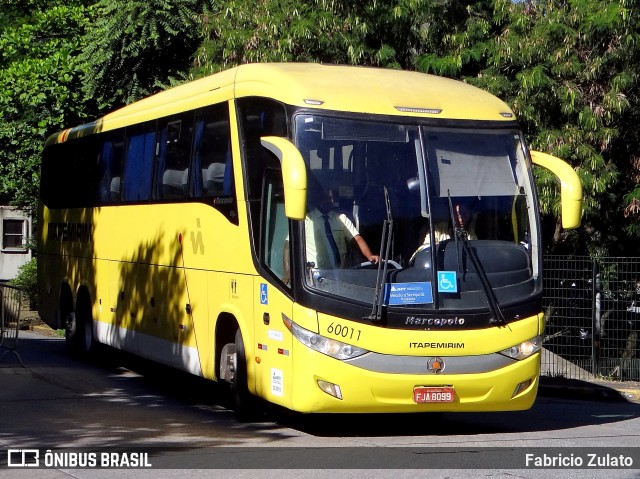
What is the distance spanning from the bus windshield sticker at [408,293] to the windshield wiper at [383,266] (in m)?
0.10

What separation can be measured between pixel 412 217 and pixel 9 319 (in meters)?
10.9

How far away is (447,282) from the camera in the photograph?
11.2 m

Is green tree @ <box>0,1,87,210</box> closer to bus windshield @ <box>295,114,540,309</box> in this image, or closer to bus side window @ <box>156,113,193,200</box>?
bus side window @ <box>156,113,193,200</box>

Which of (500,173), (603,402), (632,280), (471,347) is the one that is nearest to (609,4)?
(632,280)

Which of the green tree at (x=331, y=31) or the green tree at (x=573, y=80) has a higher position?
the green tree at (x=331, y=31)

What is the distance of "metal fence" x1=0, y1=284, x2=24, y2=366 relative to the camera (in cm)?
1939

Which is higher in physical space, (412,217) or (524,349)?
(412,217)

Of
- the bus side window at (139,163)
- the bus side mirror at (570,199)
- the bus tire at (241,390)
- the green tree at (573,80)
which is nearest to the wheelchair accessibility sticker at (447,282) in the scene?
the bus side mirror at (570,199)

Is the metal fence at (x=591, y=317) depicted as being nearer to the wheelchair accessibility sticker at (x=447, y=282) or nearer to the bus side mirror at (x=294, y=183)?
the wheelchair accessibility sticker at (x=447, y=282)

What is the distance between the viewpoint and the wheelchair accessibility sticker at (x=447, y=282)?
36.8ft

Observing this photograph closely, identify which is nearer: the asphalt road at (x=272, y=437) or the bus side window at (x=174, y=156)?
the asphalt road at (x=272, y=437)

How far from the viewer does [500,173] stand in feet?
39.1

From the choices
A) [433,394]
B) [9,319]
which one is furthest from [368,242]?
[9,319]

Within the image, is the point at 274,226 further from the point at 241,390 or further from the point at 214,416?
the point at 214,416
